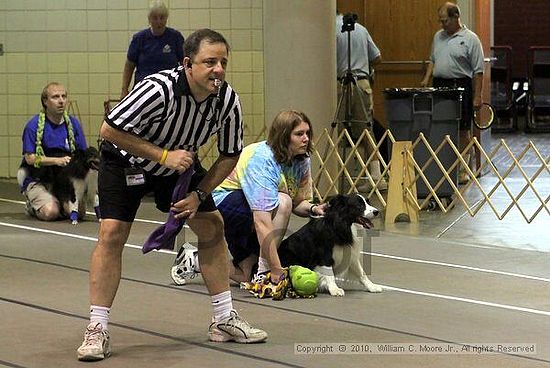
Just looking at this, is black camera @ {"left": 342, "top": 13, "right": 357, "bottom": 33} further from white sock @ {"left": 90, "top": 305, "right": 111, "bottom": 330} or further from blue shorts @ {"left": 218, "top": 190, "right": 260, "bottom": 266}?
white sock @ {"left": 90, "top": 305, "right": 111, "bottom": 330}

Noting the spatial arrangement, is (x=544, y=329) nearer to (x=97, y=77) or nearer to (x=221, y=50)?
(x=221, y=50)

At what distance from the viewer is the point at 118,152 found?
194 inches

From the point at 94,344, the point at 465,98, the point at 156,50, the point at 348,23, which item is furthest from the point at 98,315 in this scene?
the point at 465,98

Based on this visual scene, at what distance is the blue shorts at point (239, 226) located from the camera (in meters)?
6.47

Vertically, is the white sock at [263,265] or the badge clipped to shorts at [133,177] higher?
the badge clipped to shorts at [133,177]

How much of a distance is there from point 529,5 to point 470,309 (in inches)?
674

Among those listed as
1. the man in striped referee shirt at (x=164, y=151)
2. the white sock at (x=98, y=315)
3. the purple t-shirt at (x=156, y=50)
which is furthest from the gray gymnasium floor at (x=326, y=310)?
the purple t-shirt at (x=156, y=50)

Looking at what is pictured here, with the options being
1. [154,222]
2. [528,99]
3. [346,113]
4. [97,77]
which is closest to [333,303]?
[154,222]

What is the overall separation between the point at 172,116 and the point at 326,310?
62.5 inches

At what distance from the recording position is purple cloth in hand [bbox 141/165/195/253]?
16.1ft

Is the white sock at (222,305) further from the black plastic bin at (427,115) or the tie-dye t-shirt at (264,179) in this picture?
the black plastic bin at (427,115)

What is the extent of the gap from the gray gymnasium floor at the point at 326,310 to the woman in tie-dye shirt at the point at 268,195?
0.78 feet

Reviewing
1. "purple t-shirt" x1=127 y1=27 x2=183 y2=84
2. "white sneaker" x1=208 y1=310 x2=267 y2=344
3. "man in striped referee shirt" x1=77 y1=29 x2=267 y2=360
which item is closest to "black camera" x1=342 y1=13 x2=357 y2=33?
"purple t-shirt" x1=127 y1=27 x2=183 y2=84

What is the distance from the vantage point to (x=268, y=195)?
6.27m
